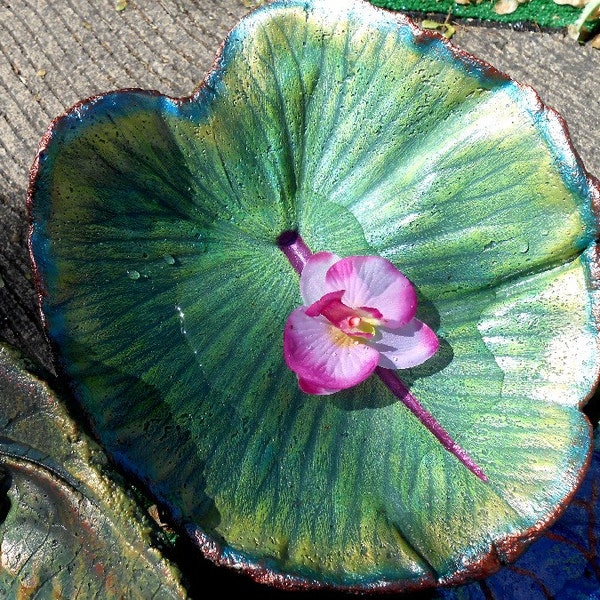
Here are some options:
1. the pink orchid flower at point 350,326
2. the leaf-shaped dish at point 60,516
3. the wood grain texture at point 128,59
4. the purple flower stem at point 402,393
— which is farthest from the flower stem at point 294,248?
the wood grain texture at point 128,59

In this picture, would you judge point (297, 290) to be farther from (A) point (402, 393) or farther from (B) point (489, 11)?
(B) point (489, 11)

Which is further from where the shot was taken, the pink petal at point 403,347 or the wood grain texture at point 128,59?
the wood grain texture at point 128,59

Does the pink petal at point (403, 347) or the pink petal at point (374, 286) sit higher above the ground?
the pink petal at point (374, 286)

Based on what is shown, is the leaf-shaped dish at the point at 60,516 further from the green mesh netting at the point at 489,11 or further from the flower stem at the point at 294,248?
the green mesh netting at the point at 489,11

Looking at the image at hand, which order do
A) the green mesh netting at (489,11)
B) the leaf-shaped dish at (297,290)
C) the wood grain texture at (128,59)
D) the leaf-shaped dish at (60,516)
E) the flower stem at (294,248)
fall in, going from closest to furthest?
the leaf-shaped dish at (60,516) → the leaf-shaped dish at (297,290) → the flower stem at (294,248) → the wood grain texture at (128,59) → the green mesh netting at (489,11)

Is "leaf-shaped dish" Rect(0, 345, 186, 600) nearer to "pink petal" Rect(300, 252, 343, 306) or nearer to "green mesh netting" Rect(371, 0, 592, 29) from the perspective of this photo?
"pink petal" Rect(300, 252, 343, 306)

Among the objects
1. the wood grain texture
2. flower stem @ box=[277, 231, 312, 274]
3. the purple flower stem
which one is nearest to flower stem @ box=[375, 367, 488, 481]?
the purple flower stem

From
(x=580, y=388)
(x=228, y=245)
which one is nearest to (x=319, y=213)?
(x=228, y=245)
